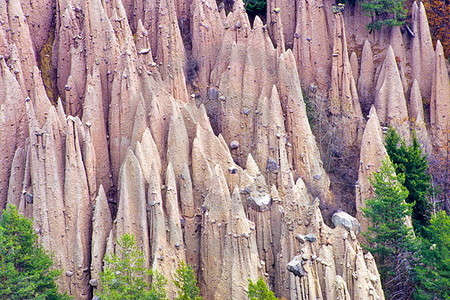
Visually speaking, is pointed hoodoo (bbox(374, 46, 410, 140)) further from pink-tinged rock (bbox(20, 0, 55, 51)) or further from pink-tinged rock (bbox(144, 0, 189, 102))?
pink-tinged rock (bbox(20, 0, 55, 51))

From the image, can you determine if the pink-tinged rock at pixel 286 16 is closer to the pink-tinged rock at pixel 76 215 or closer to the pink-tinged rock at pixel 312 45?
the pink-tinged rock at pixel 312 45

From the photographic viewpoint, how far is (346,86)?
3578 cm

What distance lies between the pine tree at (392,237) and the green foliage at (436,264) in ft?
1.99

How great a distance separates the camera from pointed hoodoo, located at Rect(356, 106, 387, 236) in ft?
106

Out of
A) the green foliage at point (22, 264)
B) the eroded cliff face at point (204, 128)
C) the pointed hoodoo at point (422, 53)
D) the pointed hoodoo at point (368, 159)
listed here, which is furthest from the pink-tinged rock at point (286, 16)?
the green foliage at point (22, 264)

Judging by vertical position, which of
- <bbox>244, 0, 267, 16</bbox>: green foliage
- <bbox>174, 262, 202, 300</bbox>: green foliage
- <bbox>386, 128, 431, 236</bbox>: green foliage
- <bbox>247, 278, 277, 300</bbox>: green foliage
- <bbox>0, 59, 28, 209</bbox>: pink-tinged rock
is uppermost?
<bbox>244, 0, 267, 16</bbox>: green foliage

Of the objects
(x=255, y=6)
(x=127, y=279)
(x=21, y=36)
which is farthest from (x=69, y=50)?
(x=127, y=279)

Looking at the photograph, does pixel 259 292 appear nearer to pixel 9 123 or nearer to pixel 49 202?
pixel 49 202

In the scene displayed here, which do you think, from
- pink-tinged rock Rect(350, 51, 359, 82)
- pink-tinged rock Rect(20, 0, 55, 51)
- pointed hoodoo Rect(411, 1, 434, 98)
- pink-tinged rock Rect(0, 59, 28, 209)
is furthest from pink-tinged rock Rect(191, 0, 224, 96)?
pointed hoodoo Rect(411, 1, 434, 98)

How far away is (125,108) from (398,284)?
13.6m

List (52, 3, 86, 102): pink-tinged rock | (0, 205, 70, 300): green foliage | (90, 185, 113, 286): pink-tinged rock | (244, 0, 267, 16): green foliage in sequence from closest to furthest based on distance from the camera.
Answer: (0, 205, 70, 300): green foliage → (90, 185, 113, 286): pink-tinged rock → (52, 3, 86, 102): pink-tinged rock → (244, 0, 267, 16): green foliage

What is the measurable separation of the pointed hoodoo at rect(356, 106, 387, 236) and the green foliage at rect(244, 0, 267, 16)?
32.0 feet

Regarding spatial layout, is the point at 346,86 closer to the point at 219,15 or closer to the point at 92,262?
the point at 219,15

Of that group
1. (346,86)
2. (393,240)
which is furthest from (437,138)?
(393,240)
